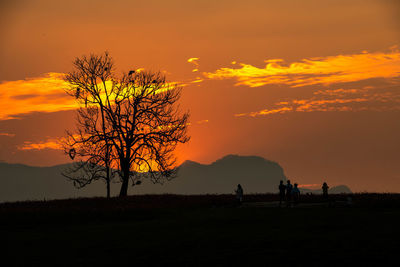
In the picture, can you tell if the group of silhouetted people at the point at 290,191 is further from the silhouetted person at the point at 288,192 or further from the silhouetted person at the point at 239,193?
the silhouetted person at the point at 239,193

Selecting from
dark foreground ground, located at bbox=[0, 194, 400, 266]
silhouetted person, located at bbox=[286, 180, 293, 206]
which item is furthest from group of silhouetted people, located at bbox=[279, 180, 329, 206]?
dark foreground ground, located at bbox=[0, 194, 400, 266]

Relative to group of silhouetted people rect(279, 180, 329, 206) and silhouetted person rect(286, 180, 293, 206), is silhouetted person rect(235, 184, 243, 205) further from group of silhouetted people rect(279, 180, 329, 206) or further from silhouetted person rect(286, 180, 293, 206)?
silhouetted person rect(286, 180, 293, 206)

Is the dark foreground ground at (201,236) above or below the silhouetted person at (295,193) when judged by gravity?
below

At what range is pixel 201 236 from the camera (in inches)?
1193

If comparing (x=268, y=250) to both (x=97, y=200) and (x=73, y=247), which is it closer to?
(x=73, y=247)

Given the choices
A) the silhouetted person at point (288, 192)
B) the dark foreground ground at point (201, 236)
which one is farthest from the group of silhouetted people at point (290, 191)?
the dark foreground ground at point (201, 236)

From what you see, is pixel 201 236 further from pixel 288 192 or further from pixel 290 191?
pixel 290 191

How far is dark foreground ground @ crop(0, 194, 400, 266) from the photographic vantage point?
24.4 meters

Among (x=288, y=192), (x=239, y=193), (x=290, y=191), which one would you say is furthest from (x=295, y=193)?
(x=239, y=193)

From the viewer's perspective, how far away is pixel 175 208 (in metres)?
46.9

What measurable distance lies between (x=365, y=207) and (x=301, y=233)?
603 inches

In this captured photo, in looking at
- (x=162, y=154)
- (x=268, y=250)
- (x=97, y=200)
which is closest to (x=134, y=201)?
(x=97, y=200)

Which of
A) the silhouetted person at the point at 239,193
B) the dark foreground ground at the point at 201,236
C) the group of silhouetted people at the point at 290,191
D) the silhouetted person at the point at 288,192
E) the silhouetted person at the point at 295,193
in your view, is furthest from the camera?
the silhouetted person at the point at 239,193

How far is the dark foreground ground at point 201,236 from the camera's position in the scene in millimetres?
24359
